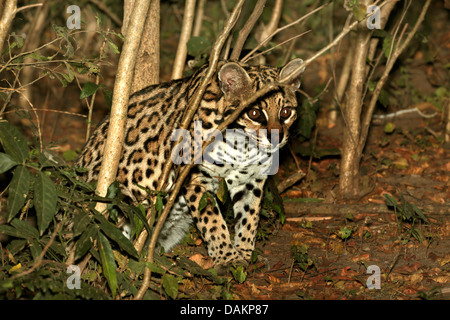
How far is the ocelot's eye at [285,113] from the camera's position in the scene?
569 centimetres

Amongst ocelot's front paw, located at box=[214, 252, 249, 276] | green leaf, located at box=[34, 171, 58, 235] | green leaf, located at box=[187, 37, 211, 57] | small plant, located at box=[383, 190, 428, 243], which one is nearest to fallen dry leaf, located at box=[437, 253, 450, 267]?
small plant, located at box=[383, 190, 428, 243]

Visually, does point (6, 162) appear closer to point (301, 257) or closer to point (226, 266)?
point (226, 266)

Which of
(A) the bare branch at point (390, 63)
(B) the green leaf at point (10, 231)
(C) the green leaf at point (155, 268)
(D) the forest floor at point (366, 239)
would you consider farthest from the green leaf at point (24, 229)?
(A) the bare branch at point (390, 63)

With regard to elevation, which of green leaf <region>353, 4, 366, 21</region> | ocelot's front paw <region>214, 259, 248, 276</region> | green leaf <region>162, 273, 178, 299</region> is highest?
green leaf <region>353, 4, 366, 21</region>

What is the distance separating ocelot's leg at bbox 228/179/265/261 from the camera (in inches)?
245

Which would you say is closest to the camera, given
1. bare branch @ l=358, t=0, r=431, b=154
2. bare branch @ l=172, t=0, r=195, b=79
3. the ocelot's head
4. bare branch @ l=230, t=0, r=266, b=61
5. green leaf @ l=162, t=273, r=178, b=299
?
green leaf @ l=162, t=273, r=178, b=299

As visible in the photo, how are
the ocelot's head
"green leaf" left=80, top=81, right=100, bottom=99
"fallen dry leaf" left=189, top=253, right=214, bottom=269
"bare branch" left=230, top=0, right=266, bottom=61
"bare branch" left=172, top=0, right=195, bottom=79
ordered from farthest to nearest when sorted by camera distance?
"bare branch" left=172, top=0, right=195, bottom=79 → "bare branch" left=230, top=0, right=266, bottom=61 → "fallen dry leaf" left=189, top=253, right=214, bottom=269 → "green leaf" left=80, top=81, right=100, bottom=99 → the ocelot's head

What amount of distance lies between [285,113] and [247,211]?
118 centimetres

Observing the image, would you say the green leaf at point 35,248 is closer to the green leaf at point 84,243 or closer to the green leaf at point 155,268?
the green leaf at point 84,243

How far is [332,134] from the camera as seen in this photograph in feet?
29.9

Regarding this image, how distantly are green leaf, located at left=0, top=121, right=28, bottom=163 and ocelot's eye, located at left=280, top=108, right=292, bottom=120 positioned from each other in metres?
2.39

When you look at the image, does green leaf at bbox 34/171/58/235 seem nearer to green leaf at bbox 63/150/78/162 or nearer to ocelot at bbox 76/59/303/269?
ocelot at bbox 76/59/303/269
